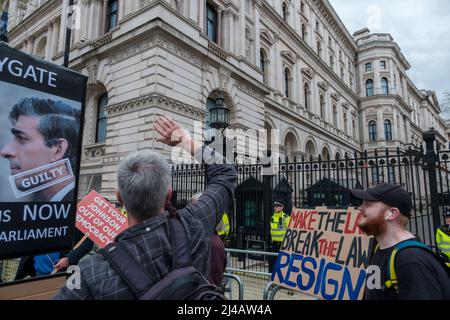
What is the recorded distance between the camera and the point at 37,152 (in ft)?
7.00

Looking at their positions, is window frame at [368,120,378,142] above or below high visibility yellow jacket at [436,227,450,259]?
above

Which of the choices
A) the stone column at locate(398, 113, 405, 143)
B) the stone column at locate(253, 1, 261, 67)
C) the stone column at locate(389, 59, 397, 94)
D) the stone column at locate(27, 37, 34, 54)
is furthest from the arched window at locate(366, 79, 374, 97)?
the stone column at locate(27, 37, 34, 54)

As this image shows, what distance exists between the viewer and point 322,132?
3044 cm

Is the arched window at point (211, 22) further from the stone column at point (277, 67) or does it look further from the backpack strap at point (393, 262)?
the backpack strap at point (393, 262)

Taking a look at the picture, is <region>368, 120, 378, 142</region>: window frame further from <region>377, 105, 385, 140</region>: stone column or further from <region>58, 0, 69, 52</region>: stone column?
<region>58, 0, 69, 52</region>: stone column

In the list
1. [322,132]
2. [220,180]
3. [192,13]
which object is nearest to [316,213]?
[220,180]

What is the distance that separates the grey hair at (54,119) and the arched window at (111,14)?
1722 cm

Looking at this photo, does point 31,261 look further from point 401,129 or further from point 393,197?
point 401,129

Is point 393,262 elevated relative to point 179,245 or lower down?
lower down

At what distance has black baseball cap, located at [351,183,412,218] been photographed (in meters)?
2.21

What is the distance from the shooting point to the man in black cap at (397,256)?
5.64 feet

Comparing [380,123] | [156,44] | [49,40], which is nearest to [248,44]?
[156,44]

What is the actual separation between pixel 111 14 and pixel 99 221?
17.0 m

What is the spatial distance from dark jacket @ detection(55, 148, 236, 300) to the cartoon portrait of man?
1.14m
